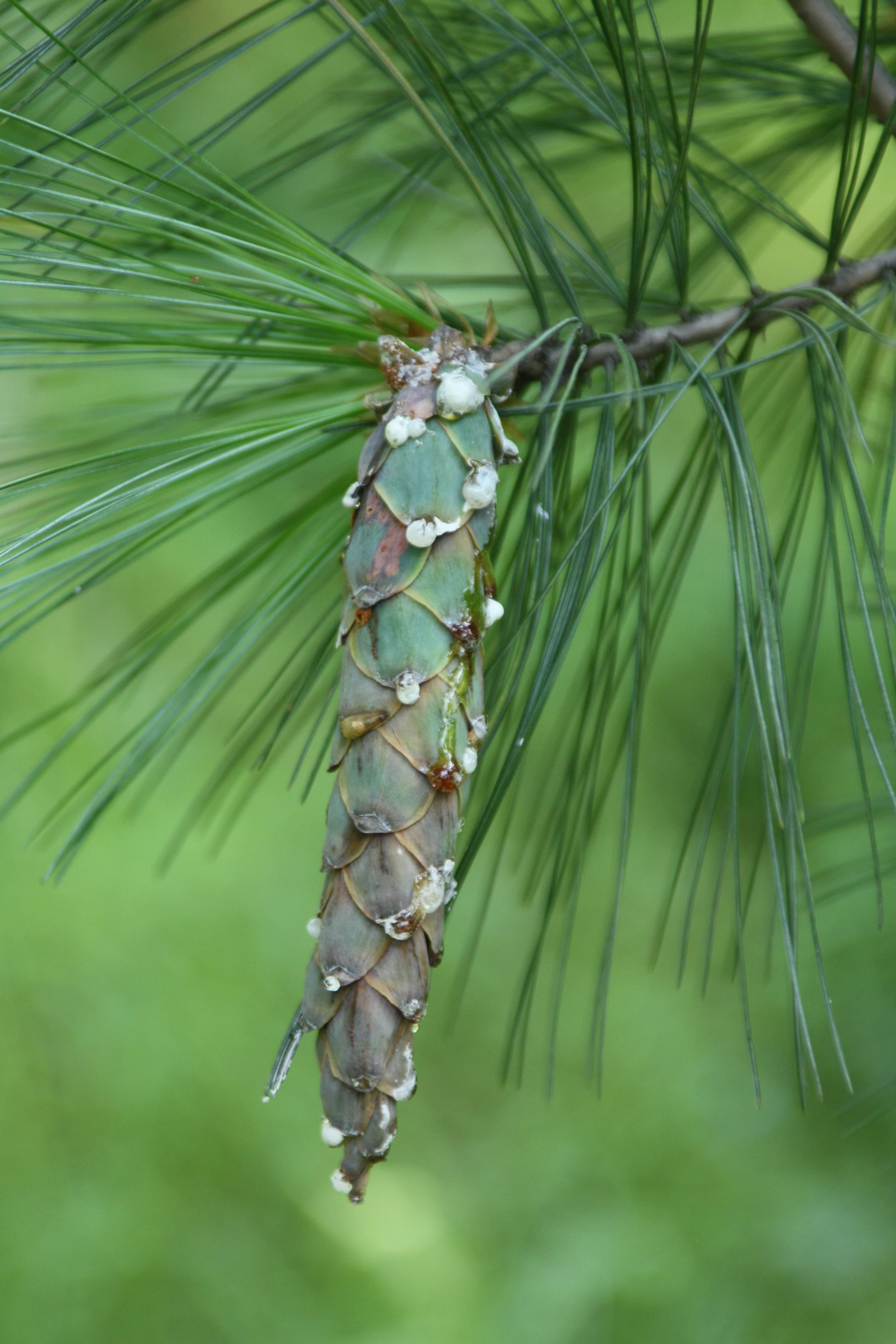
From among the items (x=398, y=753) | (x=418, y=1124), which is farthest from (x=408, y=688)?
(x=418, y=1124)

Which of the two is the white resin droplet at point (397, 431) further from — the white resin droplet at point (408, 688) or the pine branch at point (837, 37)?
the pine branch at point (837, 37)

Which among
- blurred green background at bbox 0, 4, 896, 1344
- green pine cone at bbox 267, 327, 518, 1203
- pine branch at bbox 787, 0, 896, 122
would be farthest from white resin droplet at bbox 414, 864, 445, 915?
blurred green background at bbox 0, 4, 896, 1344

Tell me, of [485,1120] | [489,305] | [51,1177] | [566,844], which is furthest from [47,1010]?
[489,305]

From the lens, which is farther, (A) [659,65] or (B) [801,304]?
(A) [659,65]

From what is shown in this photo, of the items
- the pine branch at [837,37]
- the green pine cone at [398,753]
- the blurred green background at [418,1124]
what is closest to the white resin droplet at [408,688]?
the green pine cone at [398,753]

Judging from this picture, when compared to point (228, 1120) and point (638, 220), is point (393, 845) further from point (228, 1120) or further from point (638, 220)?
point (228, 1120)

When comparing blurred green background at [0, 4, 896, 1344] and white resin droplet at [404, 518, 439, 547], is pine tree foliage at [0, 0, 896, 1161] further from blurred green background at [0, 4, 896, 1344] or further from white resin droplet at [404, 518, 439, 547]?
blurred green background at [0, 4, 896, 1344]

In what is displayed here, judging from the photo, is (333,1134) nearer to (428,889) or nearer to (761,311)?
(428,889)
